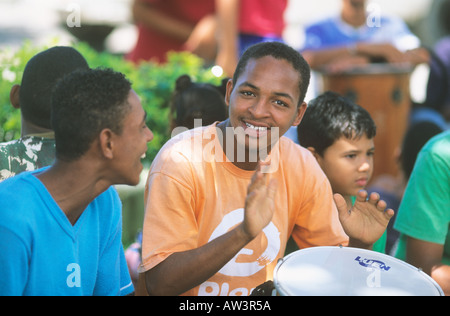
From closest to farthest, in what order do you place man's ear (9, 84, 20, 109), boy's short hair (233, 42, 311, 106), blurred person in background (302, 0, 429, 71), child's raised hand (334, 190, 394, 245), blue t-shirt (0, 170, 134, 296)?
blue t-shirt (0, 170, 134, 296) < child's raised hand (334, 190, 394, 245) < boy's short hair (233, 42, 311, 106) < man's ear (9, 84, 20, 109) < blurred person in background (302, 0, 429, 71)

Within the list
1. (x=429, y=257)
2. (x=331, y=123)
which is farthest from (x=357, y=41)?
(x=429, y=257)

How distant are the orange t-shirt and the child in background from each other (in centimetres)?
45

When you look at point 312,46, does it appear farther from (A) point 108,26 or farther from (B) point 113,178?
(A) point 108,26

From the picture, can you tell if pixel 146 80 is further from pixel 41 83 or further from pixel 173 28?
pixel 41 83

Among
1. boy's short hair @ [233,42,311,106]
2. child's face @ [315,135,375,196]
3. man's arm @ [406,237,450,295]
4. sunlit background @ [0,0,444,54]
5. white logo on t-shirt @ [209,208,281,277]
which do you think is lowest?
man's arm @ [406,237,450,295]

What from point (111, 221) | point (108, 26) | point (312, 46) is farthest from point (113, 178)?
point (108, 26)

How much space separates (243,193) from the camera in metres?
2.37

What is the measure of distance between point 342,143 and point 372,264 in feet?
3.23

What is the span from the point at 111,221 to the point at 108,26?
308 inches

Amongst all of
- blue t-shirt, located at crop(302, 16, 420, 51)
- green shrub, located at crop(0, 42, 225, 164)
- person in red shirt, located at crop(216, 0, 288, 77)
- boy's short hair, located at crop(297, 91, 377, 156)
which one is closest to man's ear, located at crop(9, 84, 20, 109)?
green shrub, located at crop(0, 42, 225, 164)

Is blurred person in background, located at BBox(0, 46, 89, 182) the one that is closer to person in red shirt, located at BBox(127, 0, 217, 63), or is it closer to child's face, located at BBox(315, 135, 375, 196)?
child's face, located at BBox(315, 135, 375, 196)

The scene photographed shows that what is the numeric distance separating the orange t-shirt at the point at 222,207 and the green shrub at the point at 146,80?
1.38m

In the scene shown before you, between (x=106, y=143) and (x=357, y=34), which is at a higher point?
(x=357, y=34)

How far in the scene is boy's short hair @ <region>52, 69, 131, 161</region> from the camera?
6.44 ft
